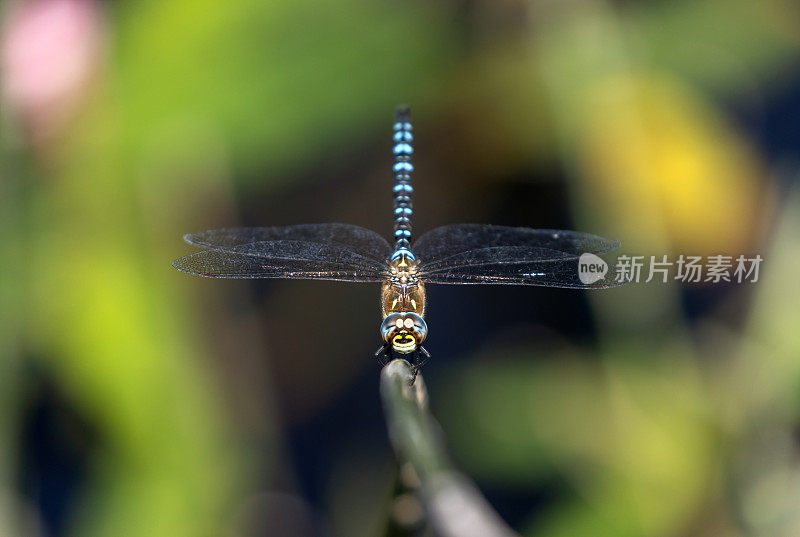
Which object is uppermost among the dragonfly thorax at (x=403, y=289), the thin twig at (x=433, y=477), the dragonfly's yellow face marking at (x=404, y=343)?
the dragonfly thorax at (x=403, y=289)

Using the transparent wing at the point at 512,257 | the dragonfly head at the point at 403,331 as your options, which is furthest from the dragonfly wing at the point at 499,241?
the dragonfly head at the point at 403,331

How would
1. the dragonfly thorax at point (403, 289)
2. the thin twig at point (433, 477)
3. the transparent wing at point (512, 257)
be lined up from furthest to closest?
the transparent wing at point (512, 257) < the dragonfly thorax at point (403, 289) < the thin twig at point (433, 477)

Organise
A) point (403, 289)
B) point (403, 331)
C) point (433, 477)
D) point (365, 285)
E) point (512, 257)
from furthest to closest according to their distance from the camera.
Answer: point (365, 285)
point (512, 257)
point (403, 289)
point (403, 331)
point (433, 477)

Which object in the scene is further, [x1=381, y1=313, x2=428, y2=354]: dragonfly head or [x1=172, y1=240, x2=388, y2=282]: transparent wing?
[x1=172, y1=240, x2=388, y2=282]: transparent wing

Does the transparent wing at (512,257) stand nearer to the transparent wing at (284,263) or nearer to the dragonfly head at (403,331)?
the transparent wing at (284,263)

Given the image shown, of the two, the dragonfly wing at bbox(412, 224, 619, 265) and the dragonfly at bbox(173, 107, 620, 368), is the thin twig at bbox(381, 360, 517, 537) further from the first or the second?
the dragonfly wing at bbox(412, 224, 619, 265)

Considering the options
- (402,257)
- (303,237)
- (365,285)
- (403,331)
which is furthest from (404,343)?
(365,285)

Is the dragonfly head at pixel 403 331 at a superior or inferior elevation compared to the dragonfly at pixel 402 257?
inferior

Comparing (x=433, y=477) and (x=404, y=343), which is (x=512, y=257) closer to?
(x=404, y=343)

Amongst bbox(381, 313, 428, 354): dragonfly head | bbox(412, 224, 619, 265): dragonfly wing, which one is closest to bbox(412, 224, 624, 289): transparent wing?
bbox(412, 224, 619, 265): dragonfly wing
